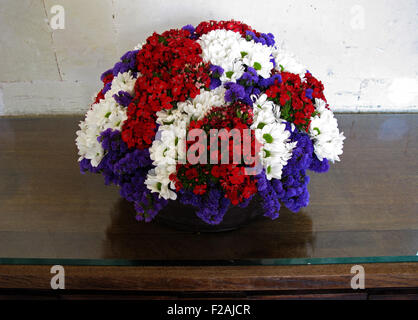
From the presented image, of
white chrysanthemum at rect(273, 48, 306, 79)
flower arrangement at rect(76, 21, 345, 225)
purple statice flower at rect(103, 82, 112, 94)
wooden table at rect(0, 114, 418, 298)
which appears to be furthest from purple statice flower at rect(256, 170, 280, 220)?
purple statice flower at rect(103, 82, 112, 94)

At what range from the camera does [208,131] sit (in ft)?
2.60

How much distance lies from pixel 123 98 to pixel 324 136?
0.43 m

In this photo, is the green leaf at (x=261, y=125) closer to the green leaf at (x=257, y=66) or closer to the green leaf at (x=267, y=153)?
the green leaf at (x=267, y=153)

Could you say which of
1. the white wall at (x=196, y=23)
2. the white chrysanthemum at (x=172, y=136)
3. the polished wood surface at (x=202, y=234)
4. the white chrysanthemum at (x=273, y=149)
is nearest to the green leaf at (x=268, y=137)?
the white chrysanthemum at (x=273, y=149)

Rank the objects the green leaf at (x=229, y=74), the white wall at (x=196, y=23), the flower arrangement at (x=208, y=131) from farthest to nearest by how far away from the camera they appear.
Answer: the white wall at (x=196, y=23), the green leaf at (x=229, y=74), the flower arrangement at (x=208, y=131)

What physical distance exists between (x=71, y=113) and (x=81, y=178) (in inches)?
18.0

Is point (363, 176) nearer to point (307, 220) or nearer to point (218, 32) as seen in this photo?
point (307, 220)

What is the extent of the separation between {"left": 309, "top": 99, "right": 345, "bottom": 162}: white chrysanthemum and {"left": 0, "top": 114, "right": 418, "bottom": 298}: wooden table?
0.57 feet

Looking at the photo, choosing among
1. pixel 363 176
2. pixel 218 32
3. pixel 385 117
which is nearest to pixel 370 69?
pixel 385 117

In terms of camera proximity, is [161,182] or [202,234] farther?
[202,234]

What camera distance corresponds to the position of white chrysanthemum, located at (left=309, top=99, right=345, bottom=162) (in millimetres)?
880

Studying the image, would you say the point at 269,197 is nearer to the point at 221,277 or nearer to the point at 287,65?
the point at 221,277

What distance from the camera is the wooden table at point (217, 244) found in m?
0.83

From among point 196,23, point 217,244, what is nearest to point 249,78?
point 217,244
